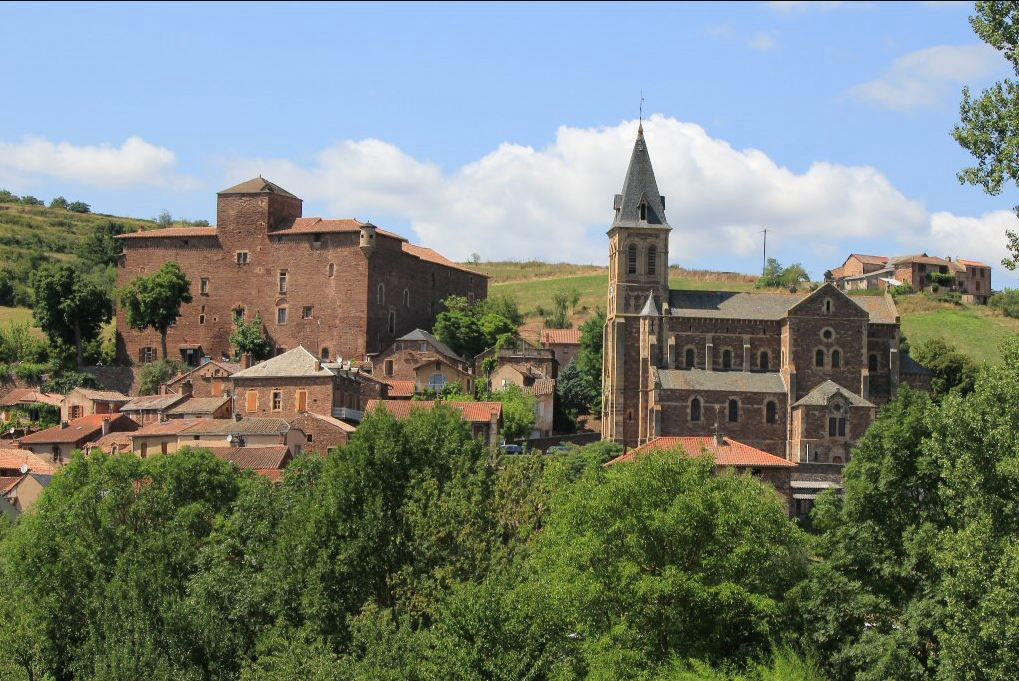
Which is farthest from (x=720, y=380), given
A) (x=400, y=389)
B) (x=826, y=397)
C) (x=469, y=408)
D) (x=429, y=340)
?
(x=429, y=340)

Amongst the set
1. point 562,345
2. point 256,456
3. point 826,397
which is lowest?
point 256,456

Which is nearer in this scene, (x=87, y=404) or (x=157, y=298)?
(x=87, y=404)

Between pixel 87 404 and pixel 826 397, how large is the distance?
40956 millimetres

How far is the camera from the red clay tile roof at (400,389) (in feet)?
270

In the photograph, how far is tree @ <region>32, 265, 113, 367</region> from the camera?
91125 mm

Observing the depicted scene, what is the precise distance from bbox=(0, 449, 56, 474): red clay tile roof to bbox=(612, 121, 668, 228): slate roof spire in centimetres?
3269

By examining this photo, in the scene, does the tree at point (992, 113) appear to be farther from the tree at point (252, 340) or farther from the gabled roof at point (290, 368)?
the tree at point (252, 340)

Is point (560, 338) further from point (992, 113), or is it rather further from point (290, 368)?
point (992, 113)

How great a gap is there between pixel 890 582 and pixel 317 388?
130ft

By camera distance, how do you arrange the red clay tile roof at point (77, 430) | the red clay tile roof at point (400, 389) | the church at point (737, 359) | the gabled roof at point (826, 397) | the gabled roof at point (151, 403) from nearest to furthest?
the gabled roof at point (826, 397)
the church at point (737, 359)
the red clay tile roof at point (77, 430)
the gabled roof at point (151, 403)
the red clay tile roof at point (400, 389)

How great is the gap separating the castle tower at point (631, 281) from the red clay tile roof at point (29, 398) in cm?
3175

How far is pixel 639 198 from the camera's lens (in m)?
82.8

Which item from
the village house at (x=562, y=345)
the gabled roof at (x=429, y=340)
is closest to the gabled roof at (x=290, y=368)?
the gabled roof at (x=429, y=340)

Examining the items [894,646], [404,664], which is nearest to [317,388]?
[404,664]
